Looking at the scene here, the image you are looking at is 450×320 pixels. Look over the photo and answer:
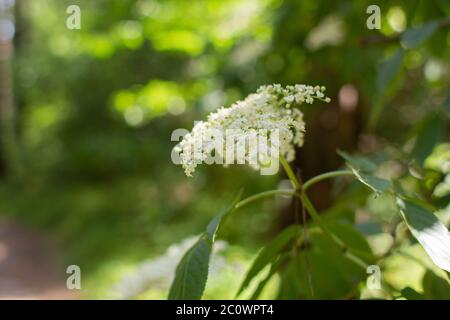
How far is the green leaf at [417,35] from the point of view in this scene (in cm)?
114

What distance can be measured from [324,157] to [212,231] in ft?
7.30

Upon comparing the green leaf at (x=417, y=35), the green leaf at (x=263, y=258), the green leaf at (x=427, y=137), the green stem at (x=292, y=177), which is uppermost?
the green leaf at (x=417, y=35)

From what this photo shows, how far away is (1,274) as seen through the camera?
6.64m

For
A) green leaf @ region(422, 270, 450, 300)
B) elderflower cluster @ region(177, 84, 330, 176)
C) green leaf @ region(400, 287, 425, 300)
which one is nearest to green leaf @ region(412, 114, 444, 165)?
green leaf @ region(422, 270, 450, 300)

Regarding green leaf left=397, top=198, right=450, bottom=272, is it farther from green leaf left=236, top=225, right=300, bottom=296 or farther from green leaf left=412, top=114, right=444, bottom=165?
green leaf left=412, top=114, right=444, bottom=165

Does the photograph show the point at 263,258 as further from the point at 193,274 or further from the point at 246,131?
the point at 246,131

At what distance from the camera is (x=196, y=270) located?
0.85 m

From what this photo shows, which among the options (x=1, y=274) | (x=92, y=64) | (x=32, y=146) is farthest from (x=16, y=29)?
(x=1, y=274)

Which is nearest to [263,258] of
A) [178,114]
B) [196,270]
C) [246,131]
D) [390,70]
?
[196,270]

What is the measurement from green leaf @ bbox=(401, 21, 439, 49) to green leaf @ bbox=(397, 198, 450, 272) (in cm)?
46

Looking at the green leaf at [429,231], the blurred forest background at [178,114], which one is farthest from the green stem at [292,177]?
the blurred forest background at [178,114]

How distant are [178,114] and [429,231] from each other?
A: 5.50 metres

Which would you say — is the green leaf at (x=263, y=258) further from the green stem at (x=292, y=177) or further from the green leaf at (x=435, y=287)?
the green leaf at (x=435, y=287)
